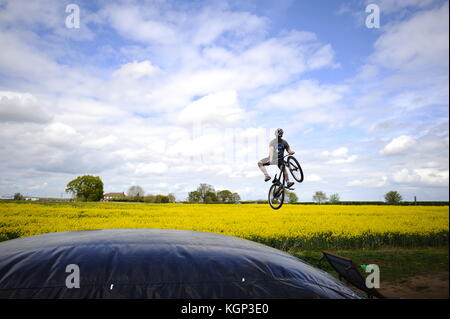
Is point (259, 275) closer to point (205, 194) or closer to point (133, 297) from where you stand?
point (133, 297)

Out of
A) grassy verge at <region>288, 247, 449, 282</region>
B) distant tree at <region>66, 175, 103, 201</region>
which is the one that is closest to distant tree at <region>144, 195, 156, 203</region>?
distant tree at <region>66, 175, 103, 201</region>

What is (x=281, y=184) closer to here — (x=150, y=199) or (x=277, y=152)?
(x=277, y=152)

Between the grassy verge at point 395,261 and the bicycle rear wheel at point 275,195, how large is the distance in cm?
714

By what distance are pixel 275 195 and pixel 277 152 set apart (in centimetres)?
80

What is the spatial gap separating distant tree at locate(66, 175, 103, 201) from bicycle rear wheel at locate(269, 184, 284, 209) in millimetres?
21277

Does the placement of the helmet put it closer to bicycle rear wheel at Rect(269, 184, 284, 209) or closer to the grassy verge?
bicycle rear wheel at Rect(269, 184, 284, 209)

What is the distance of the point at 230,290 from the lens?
98.3 inches

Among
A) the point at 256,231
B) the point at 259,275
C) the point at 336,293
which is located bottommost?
the point at 256,231

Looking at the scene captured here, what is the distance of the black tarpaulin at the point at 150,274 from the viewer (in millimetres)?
2408

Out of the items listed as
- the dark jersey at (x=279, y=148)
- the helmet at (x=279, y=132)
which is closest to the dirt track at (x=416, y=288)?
the dark jersey at (x=279, y=148)

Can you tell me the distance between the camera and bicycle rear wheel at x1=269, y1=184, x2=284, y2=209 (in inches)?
142

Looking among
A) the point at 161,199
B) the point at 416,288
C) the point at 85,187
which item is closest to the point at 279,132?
the point at 416,288
